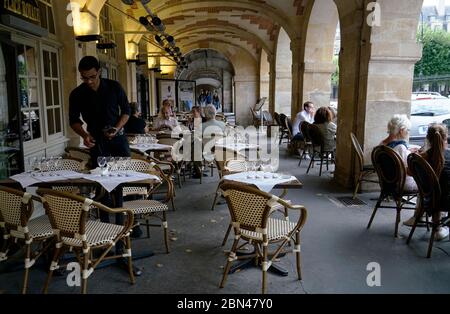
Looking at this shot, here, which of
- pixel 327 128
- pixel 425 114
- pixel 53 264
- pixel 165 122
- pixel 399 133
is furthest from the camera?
pixel 425 114

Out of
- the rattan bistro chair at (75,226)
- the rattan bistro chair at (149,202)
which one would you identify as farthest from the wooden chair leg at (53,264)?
the rattan bistro chair at (149,202)

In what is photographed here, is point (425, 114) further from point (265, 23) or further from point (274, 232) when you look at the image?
point (274, 232)

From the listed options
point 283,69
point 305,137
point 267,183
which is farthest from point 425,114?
point 267,183

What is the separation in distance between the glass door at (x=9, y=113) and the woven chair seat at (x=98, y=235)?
1.54 meters

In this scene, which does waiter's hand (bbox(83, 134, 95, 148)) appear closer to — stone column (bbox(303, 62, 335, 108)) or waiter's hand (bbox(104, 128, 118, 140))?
waiter's hand (bbox(104, 128, 118, 140))

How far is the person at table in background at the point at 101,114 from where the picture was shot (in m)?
3.61

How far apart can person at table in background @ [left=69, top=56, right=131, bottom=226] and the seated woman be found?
13.5 ft

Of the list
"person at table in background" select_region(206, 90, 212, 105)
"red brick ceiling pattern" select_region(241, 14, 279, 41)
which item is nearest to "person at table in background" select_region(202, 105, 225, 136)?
"red brick ceiling pattern" select_region(241, 14, 279, 41)

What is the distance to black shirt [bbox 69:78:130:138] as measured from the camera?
361 centimetres

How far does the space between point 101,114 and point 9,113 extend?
1070 millimetres

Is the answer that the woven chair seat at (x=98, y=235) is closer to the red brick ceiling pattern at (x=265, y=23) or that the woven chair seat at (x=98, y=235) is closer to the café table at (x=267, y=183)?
the café table at (x=267, y=183)

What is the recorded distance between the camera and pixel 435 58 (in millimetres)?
20703

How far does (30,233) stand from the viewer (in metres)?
2.83
